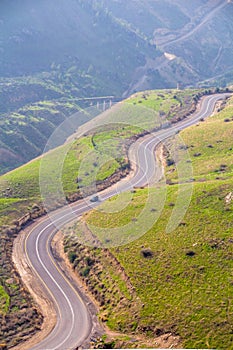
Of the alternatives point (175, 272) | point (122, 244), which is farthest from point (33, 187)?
point (175, 272)

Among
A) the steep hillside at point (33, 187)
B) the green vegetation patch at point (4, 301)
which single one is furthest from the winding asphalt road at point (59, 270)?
the green vegetation patch at point (4, 301)

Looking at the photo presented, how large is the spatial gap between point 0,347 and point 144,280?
23635mm

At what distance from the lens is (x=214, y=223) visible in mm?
75812

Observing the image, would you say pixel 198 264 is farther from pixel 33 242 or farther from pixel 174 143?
pixel 174 143

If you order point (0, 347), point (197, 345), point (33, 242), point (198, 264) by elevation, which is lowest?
point (197, 345)

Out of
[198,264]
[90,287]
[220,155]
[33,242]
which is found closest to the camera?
[198,264]

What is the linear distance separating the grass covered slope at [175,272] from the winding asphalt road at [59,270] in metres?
3.71

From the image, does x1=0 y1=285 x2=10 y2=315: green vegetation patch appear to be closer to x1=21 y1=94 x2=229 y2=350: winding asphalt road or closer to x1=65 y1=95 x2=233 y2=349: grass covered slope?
x1=21 y1=94 x2=229 y2=350: winding asphalt road

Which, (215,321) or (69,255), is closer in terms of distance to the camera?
(215,321)

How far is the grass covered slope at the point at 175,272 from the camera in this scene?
5756 cm

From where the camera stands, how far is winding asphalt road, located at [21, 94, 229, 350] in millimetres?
61062

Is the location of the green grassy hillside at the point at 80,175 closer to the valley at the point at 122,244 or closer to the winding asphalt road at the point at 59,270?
the valley at the point at 122,244

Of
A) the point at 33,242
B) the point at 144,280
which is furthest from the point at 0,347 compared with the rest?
the point at 33,242

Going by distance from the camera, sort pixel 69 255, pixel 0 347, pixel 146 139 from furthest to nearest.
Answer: pixel 146 139 → pixel 69 255 → pixel 0 347
